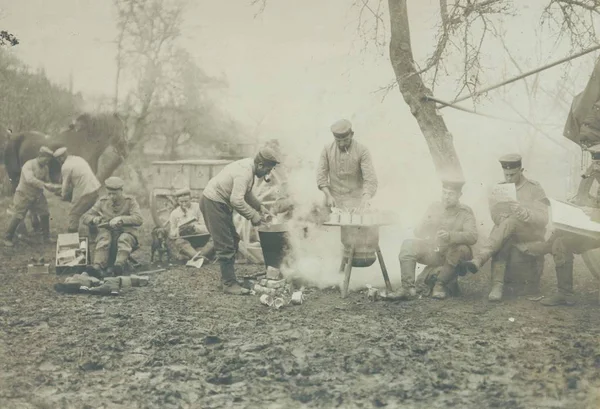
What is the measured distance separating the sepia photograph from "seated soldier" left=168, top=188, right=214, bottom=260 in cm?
4

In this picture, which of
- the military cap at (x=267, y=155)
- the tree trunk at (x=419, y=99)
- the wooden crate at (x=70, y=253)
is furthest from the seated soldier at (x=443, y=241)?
the wooden crate at (x=70, y=253)

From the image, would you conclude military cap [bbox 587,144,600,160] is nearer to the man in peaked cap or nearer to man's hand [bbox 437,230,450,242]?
the man in peaked cap

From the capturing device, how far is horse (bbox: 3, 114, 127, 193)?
12.2 metres

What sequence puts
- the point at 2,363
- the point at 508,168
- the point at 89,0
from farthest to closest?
the point at 89,0, the point at 508,168, the point at 2,363

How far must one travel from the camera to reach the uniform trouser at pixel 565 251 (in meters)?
5.84

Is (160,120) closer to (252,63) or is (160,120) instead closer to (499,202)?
(252,63)

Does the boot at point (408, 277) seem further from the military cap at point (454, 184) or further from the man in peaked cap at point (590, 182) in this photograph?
the man in peaked cap at point (590, 182)

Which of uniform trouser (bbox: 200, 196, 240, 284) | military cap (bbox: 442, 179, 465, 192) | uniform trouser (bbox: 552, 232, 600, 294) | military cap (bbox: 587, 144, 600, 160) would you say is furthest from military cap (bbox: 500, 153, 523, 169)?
uniform trouser (bbox: 200, 196, 240, 284)

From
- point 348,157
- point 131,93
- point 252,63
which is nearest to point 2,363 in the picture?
point 348,157

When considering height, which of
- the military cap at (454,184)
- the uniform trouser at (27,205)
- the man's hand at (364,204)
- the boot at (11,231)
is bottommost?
the boot at (11,231)

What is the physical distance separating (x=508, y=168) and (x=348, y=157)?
6.25ft

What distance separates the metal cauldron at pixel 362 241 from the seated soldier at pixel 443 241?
13.4 inches

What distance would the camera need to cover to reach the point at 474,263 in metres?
6.07

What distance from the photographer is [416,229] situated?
657 centimetres
